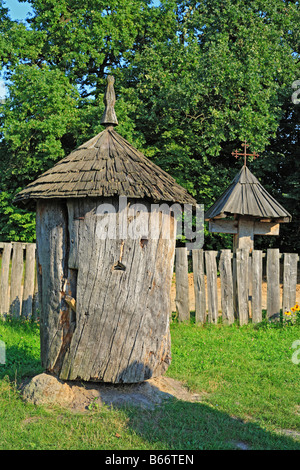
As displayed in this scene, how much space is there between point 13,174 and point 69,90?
3318 millimetres

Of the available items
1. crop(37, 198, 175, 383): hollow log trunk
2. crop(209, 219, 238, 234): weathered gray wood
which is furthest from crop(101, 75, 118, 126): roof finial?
crop(209, 219, 238, 234): weathered gray wood

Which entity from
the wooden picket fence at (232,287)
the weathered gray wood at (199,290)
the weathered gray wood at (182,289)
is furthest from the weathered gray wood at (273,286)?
the weathered gray wood at (182,289)

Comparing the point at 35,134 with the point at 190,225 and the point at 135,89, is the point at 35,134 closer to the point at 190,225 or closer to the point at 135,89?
the point at 135,89

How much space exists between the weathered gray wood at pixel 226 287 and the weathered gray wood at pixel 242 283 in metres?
0.15

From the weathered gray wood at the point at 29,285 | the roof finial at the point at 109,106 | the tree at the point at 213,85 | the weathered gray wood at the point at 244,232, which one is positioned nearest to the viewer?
the roof finial at the point at 109,106

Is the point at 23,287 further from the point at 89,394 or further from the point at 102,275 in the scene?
the point at 102,275

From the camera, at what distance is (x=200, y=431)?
3664mm

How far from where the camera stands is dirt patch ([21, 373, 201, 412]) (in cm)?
412

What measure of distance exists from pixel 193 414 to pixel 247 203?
225 inches

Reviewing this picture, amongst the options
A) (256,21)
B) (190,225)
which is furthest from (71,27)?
(190,225)

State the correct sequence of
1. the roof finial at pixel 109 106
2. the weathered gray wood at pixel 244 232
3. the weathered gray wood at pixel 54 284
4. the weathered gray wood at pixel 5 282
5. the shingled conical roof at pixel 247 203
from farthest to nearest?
the weathered gray wood at pixel 244 232, the shingled conical roof at pixel 247 203, the weathered gray wood at pixel 5 282, the roof finial at pixel 109 106, the weathered gray wood at pixel 54 284

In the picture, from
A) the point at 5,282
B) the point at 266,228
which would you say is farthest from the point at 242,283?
the point at 5,282

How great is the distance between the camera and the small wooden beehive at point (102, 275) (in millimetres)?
4125

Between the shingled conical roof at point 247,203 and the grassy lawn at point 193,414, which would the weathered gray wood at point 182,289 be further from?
the grassy lawn at point 193,414
